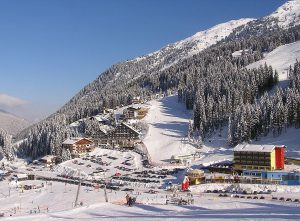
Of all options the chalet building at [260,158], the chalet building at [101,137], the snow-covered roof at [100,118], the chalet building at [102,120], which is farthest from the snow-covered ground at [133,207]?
the snow-covered roof at [100,118]

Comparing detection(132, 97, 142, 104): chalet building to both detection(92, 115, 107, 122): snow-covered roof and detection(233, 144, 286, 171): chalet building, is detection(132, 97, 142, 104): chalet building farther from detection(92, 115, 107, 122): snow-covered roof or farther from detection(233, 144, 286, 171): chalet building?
detection(233, 144, 286, 171): chalet building

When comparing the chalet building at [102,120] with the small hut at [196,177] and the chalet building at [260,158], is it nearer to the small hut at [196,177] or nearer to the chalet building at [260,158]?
the chalet building at [260,158]

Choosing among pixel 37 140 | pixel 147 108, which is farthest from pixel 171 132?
pixel 37 140

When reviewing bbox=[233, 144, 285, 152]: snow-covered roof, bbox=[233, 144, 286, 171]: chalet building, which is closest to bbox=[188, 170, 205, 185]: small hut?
bbox=[233, 144, 286, 171]: chalet building

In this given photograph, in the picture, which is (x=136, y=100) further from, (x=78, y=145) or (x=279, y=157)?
(x=279, y=157)

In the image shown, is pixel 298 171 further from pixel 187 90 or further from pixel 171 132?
pixel 187 90

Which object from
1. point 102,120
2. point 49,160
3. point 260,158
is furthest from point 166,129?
point 260,158
